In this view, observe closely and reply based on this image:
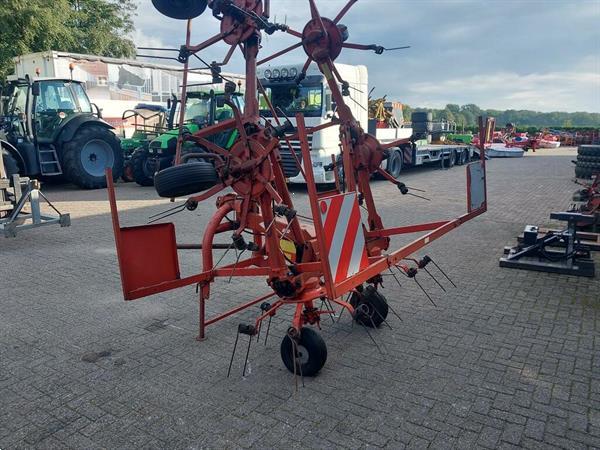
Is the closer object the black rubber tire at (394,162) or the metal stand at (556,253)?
the metal stand at (556,253)

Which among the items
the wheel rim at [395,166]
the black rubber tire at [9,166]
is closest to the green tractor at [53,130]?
the black rubber tire at [9,166]

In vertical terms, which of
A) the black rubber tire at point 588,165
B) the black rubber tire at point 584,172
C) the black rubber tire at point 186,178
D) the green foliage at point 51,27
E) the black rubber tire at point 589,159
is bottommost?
the black rubber tire at point 584,172

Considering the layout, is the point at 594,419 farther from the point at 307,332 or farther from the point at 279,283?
the point at 279,283

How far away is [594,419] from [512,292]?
2.31 metres

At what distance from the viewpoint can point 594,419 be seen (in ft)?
9.59

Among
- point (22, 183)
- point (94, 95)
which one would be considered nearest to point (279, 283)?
point (22, 183)

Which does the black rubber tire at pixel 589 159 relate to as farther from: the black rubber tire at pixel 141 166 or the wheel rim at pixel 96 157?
the wheel rim at pixel 96 157

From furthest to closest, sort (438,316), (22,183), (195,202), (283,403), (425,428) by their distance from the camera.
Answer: (22,183) < (438,316) < (195,202) < (283,403) < (425,428)

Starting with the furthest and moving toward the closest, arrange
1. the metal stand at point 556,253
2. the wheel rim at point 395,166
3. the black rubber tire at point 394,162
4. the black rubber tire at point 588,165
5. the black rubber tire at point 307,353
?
the wheel rim at point 395,166, the black rubber tire at point 394,162, the black rubber tire at point 588,165, the metal stand at point 556,253, the black rubber tire at point 307,353

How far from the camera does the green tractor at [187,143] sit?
12.9 m

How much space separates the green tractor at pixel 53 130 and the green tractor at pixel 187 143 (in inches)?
40.1

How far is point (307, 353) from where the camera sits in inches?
134

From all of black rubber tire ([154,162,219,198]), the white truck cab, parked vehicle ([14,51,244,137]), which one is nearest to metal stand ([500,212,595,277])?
black rubber tire ([154,162,219,198])

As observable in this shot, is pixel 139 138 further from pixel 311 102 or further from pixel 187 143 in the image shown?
pixel 311 102
